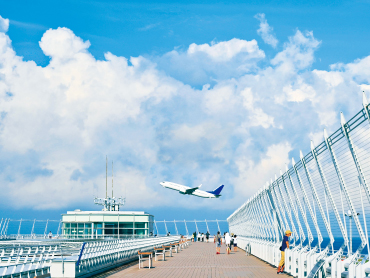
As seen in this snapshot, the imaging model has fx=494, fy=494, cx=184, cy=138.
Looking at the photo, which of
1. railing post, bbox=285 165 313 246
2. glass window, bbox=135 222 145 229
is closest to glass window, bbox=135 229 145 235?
glass window, bbox=135 222 145 229

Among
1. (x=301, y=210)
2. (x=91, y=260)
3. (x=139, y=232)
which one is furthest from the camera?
(x=139, y=232)

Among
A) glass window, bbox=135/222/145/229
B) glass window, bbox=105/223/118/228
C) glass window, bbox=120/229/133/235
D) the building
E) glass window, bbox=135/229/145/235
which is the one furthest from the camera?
glass window, bbox=135/222/145/229

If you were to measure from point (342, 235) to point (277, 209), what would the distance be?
741cm

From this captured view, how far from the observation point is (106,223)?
60.3 meters

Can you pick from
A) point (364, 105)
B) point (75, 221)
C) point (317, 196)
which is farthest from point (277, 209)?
point (75, 221)

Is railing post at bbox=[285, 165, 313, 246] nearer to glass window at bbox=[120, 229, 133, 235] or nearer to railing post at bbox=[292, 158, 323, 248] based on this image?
railing post at bbox=[292, 158, 323, 248]

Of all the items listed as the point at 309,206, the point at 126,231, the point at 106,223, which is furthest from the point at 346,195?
the point at 126,231

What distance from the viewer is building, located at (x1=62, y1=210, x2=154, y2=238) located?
59.7 m

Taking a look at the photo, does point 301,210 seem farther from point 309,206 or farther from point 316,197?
A: point 316,197

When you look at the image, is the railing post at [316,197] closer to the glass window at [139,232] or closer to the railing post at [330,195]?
the railing post at [330,195]

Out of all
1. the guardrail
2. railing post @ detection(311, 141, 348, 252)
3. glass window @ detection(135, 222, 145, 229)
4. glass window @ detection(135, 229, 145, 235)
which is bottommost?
the guardrail

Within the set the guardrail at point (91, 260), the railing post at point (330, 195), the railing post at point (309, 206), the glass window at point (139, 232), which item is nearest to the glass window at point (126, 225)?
the glass window at point (139, 232)

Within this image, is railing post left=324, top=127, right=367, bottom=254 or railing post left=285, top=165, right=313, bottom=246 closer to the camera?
railing post left=324, top=127, right=367, bottom=254

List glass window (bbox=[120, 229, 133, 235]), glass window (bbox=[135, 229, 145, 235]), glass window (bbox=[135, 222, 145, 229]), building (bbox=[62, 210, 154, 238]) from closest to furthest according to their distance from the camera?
1. building (bbox=[62, 210, 154, 238])
2. glass window (bbox=[120, 229, 133, 235])
3. glass window (bbox=[135, 229, 145, 235])
4. glass window (bbox=[135, 222, 145, 229])
